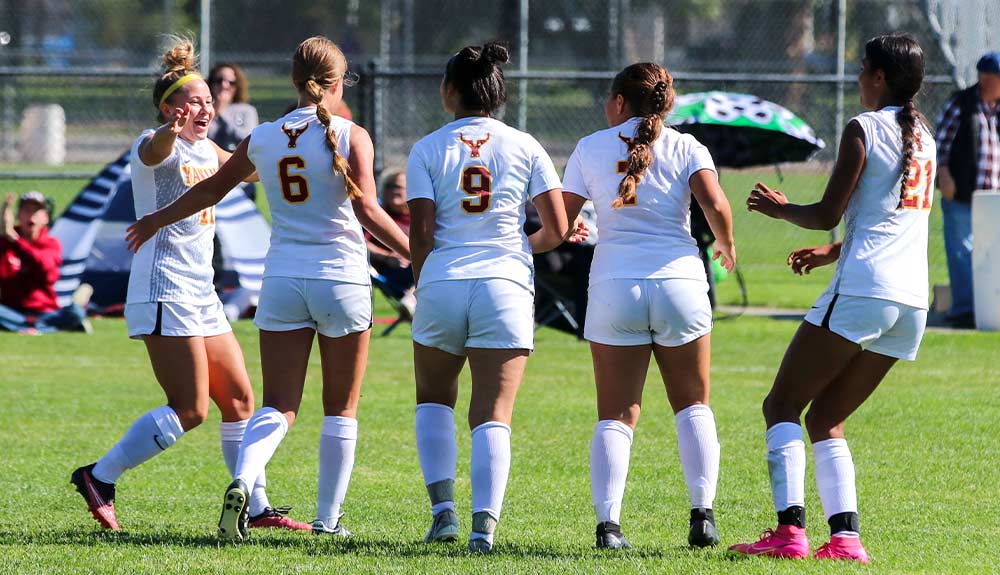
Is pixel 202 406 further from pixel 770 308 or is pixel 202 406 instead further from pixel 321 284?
pixel 770 308

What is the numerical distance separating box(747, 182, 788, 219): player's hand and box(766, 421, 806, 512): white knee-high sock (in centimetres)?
75

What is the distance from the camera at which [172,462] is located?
23.0 feet

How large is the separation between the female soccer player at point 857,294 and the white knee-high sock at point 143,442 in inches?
88.4

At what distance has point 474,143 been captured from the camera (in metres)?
4.98

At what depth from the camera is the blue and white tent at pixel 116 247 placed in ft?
41.3

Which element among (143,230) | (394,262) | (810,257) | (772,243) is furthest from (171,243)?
(772,243)

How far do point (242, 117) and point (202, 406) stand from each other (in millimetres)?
5982

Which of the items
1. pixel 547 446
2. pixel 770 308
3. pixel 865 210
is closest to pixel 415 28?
pixel 770 308

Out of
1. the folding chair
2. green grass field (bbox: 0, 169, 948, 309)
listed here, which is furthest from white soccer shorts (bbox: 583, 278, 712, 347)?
green grass field (bbox: 0, 169, 948, 309)

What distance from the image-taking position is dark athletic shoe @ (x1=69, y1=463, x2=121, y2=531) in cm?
545

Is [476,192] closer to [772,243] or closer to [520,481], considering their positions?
[520,481]

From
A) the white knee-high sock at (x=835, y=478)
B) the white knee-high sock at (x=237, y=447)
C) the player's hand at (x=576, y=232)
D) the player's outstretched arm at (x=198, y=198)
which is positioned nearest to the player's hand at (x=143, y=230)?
the player's outstretched arm at (x=198, y=198)

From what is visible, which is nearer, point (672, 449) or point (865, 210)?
point (865, 210)

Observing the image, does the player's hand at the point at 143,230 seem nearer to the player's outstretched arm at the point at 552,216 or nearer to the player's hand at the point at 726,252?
the player's outstretched arm at the point at 552,216
